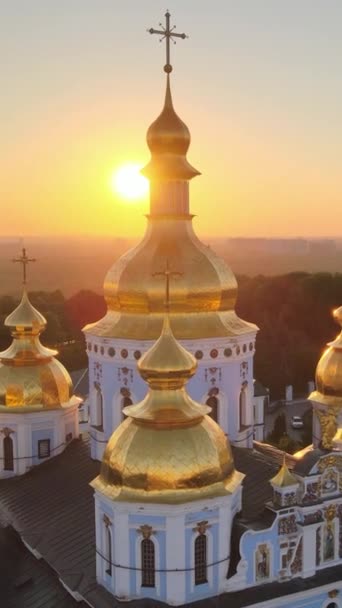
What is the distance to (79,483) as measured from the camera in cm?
1569

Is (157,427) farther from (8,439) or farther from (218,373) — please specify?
(8,439)

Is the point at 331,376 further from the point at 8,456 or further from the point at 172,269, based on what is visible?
the point at 8,456

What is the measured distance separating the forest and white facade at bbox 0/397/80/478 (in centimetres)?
2304

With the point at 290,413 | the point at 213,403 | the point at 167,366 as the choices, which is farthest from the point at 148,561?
the point at 290,413

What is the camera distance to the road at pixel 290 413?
114ft

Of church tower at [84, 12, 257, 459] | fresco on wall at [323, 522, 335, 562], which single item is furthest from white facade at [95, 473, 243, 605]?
church tower at [84, 12, 257, 459]

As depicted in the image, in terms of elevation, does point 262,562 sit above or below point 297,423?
above

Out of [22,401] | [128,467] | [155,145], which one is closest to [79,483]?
[22,401]

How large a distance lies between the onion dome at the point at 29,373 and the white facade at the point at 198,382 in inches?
70.4

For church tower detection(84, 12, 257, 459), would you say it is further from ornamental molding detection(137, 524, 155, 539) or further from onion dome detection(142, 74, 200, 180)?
ornamental molding detection(137, 524, 155, 539)

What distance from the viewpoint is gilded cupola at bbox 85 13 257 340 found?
1541 centimetres

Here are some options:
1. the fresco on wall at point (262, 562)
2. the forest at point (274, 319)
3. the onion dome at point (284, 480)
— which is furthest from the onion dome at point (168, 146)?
the forest at point (274, 319)

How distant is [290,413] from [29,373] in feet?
A: 79.0

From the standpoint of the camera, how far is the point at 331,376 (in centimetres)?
1705
